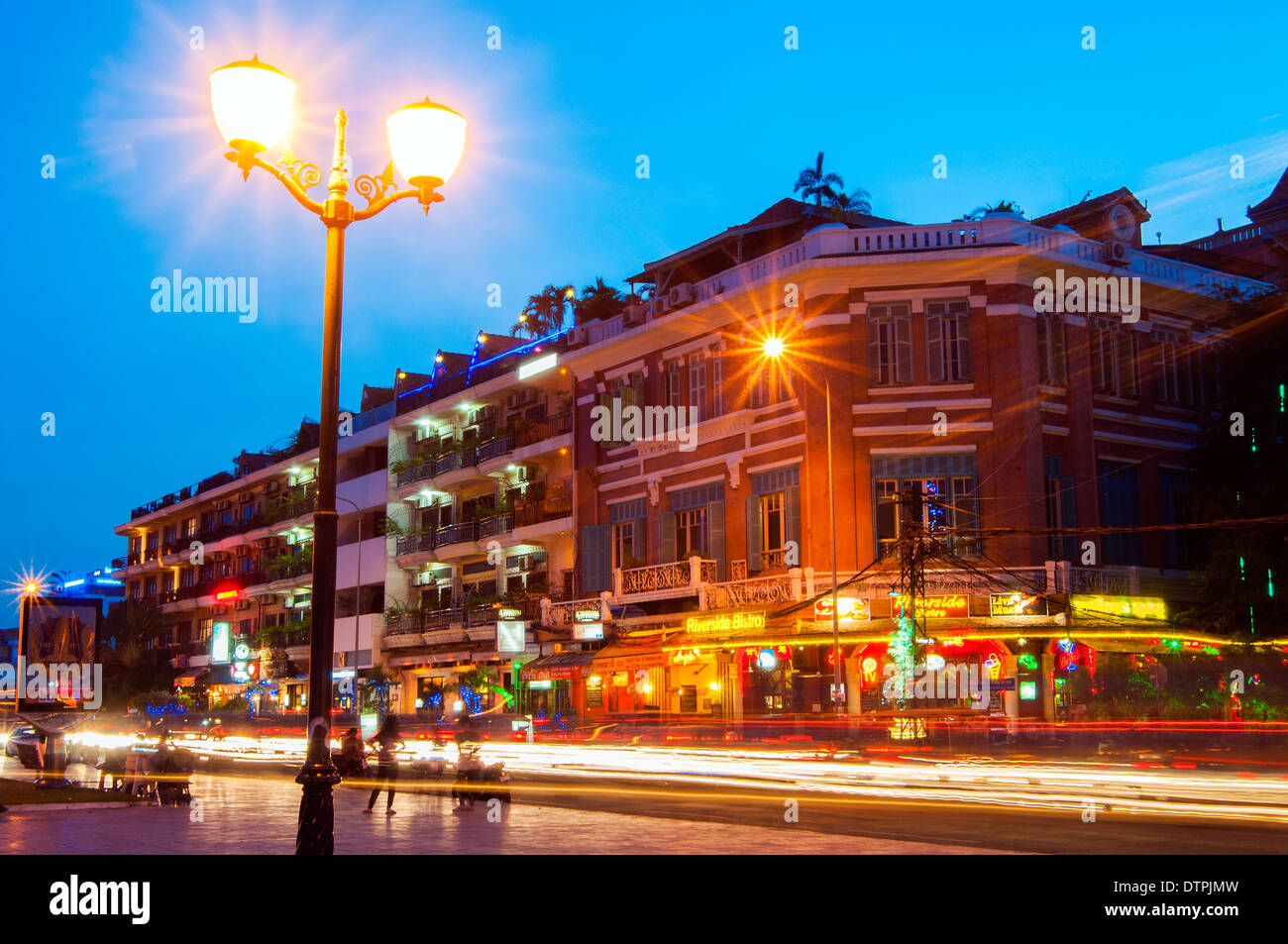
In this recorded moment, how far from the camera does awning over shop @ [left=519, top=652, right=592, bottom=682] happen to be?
125 ft

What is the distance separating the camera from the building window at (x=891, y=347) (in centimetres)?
3275

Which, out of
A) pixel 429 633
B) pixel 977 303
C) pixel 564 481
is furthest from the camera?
pixel 429 633

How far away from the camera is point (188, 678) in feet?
226

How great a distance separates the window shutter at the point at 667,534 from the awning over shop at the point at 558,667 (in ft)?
11.9

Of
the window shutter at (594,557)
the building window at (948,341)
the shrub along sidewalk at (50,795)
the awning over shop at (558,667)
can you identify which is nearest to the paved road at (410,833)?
the shrub along sidewalk at (50,795)

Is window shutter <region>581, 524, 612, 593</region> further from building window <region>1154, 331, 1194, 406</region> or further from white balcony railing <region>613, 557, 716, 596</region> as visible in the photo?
building window <region>1154, 331, 1194, 406</region>

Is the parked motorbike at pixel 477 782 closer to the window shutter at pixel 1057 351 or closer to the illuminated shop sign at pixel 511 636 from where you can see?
the window shutter at pixel 1057 351

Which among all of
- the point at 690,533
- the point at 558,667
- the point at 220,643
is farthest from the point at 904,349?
the point at 220,643

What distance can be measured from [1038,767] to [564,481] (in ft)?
83.6

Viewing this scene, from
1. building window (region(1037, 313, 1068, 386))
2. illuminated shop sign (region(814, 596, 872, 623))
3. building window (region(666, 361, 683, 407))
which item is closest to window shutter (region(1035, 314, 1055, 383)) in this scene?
building window (region(1037, 313, 1068, 386))

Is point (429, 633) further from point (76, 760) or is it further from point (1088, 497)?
point (1088, 497)

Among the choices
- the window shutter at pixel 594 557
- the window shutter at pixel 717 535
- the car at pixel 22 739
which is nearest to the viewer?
the car at pixel 22 739

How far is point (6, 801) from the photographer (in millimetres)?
18812
